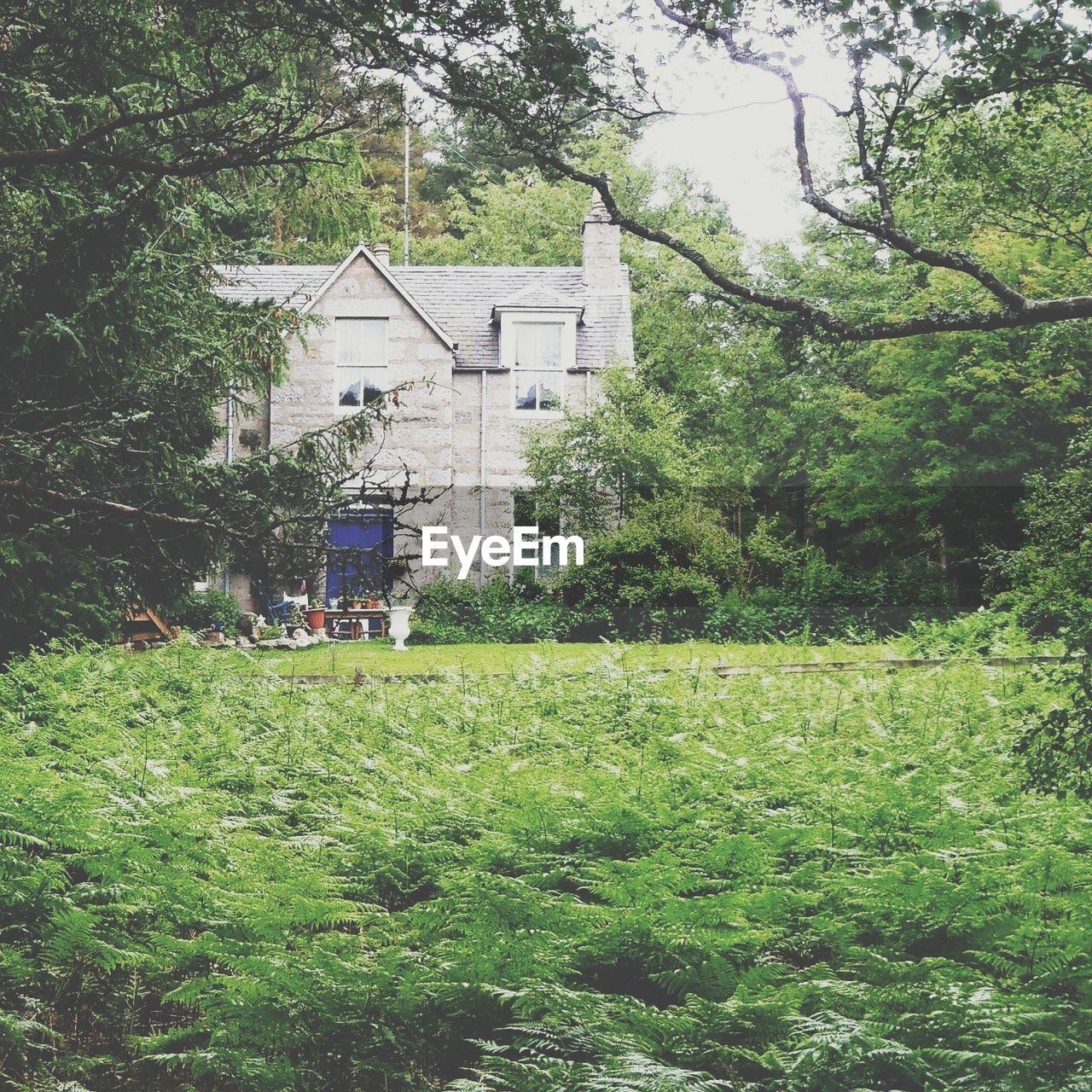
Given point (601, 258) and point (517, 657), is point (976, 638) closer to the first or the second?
point (517, 657)

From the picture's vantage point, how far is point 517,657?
19.0m

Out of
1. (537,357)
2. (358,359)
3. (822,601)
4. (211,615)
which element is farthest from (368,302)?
(822,601)

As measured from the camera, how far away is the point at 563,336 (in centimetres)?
2848

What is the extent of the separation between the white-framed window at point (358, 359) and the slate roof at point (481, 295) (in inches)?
42.0

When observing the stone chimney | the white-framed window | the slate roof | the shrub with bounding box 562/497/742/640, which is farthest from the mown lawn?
the stone chimney

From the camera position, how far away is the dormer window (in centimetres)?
2841

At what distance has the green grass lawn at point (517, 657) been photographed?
47.6 feet

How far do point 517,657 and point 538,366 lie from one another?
430 inches

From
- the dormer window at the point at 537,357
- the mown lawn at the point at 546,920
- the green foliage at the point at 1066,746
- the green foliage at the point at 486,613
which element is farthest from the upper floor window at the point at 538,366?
the green foliage at the point at 1066,746

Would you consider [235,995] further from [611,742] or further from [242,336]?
[242,336]

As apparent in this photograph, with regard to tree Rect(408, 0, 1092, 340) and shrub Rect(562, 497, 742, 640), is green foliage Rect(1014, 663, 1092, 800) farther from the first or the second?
shrub Rect(562, 497, 742, 640)

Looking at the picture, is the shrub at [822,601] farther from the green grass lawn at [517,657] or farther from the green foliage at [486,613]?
the green foliage at [486,613]

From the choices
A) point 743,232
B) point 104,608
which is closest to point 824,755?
point 104,608

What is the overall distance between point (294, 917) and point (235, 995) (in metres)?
0.66
